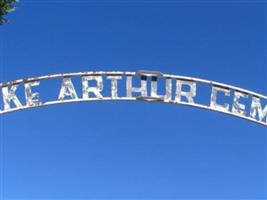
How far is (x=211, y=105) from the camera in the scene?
21.5 metres

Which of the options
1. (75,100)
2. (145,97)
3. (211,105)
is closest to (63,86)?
(75,100)

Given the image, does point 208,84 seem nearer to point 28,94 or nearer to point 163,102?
point 163,102

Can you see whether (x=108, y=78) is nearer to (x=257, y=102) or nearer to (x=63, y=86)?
(x=63, y=86)

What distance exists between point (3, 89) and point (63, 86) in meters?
1.22

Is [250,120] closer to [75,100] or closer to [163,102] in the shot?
[163,102]

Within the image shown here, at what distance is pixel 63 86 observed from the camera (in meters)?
21.3

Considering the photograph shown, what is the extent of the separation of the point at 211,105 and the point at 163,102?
979 mm

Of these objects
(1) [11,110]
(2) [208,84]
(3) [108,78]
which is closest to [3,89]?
(1) [11,110]

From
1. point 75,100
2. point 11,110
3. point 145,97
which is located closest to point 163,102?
point 145,97

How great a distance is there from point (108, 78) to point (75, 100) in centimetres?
79

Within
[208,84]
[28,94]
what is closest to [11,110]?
[28,94]

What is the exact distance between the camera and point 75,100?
2127 centimetres

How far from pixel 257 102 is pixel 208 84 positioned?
48.1 inches

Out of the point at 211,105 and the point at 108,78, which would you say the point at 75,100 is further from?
the point at 211,105
